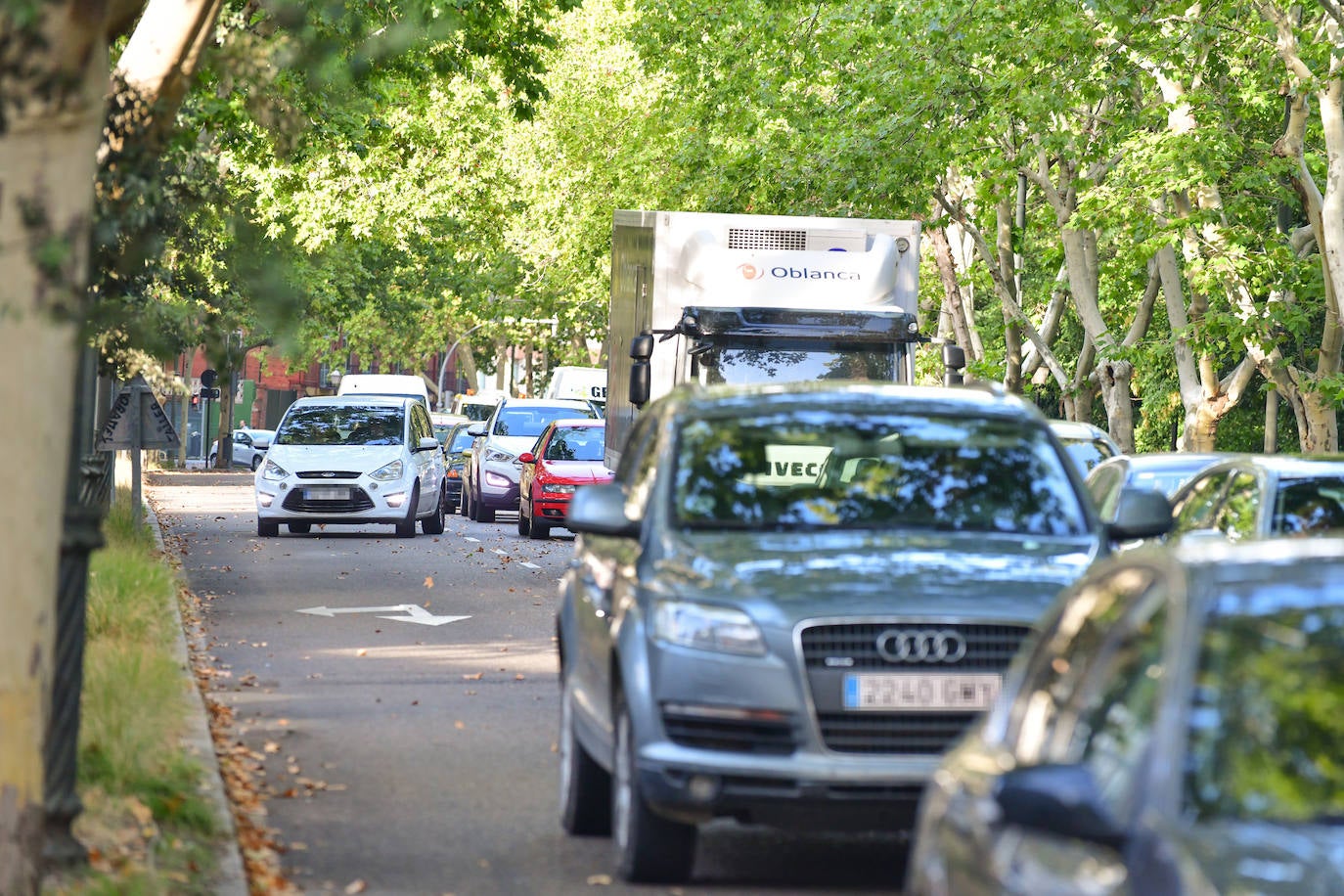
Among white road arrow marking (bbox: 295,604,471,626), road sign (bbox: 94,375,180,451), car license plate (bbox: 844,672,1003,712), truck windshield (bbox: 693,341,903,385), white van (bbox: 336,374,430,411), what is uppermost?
truck windshield (bbox: 693,341,903,385)

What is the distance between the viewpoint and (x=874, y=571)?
7.54 metres

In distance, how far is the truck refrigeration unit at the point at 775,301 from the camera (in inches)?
731

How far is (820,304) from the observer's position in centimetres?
1884

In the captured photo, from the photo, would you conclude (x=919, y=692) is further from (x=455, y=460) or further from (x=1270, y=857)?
(x=455, y=460)

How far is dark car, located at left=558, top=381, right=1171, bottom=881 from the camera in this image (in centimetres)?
715

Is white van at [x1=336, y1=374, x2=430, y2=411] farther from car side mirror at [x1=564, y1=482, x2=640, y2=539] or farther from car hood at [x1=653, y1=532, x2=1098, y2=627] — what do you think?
car hood at [x1=653, y1=532, x2=1098, y2=627]

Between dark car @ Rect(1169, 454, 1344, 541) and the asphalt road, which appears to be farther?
dark car @ Rect(1169, 454, 1344, 541)

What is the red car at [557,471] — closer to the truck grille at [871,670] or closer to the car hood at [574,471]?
the car hood at [574,471]

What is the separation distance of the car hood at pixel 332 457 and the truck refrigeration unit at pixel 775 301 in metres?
9.19

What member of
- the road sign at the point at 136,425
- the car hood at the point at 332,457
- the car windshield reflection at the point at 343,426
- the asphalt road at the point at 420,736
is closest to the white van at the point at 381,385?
the car windshield reflection at the point at 343,426

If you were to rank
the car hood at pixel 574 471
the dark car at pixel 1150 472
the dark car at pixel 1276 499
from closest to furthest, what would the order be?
the dark car at pixel 1276 499
the dark car at pixel 1150 472
the car hood at pixel 574 471

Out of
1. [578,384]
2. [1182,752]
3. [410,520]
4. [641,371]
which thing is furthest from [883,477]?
[578,384]

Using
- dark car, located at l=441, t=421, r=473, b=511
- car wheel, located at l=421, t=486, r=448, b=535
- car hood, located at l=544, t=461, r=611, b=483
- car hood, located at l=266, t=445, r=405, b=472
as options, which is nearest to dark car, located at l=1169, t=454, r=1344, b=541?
car hood, located at l=266, t=445, r=405, b=472

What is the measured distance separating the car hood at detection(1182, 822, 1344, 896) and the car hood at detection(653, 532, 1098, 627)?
3.44 m
